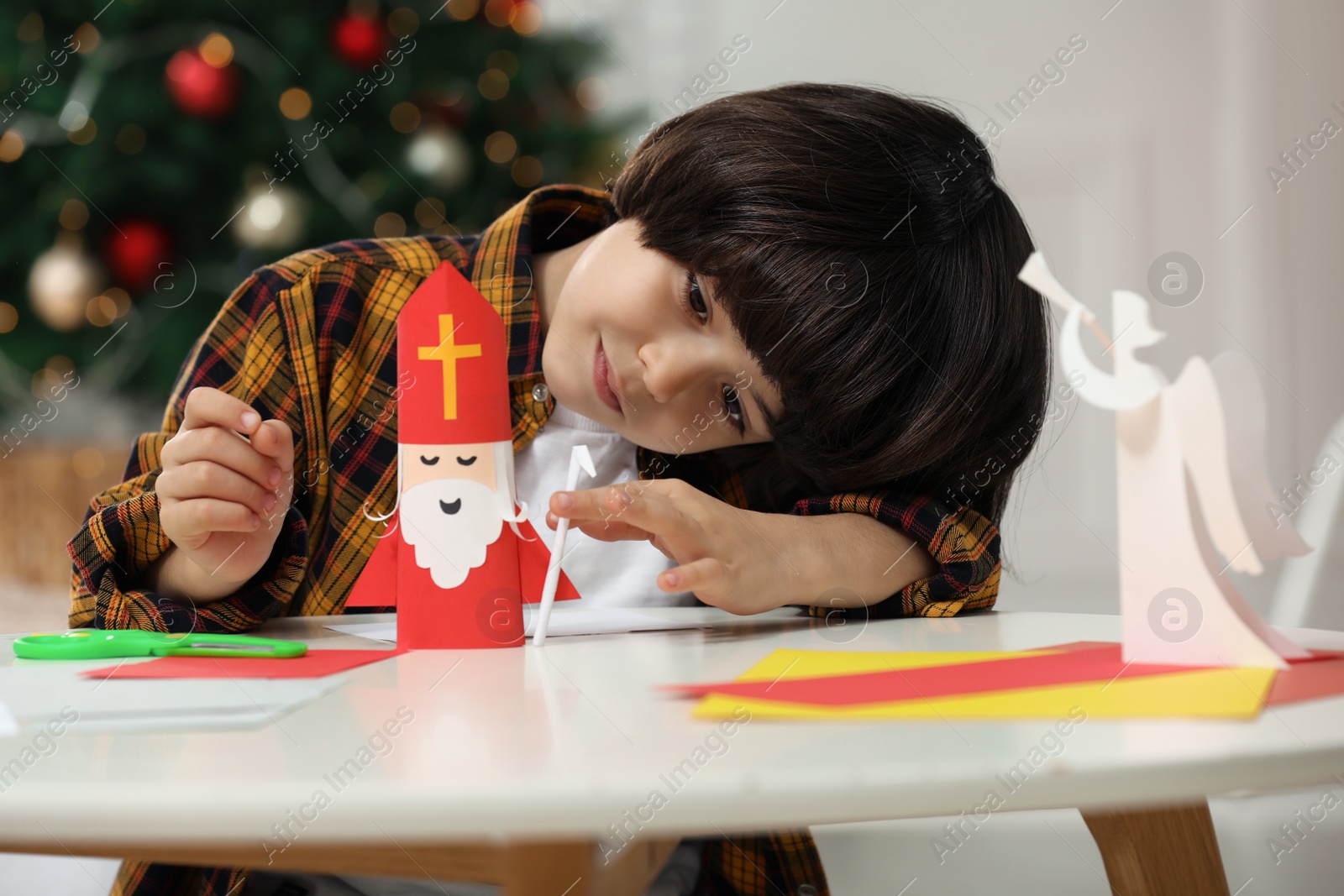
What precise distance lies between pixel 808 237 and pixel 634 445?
36cm

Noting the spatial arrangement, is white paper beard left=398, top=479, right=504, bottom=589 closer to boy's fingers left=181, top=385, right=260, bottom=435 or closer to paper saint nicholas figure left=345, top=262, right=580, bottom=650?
paper saint nicholas figure left=345, top=262, right=580, bottom=650

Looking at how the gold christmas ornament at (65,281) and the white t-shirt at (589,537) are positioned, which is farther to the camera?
the gold christmas ornament at (65,281)

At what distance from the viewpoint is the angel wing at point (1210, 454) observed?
400mm

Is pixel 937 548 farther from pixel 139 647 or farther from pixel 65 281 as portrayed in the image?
pixel 65 281

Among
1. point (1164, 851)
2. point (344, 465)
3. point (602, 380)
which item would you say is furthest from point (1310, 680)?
point (344, 465)

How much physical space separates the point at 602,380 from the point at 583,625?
0.29 m

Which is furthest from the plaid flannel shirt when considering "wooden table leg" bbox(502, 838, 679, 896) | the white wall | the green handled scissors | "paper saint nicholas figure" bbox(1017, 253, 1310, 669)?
the white wall

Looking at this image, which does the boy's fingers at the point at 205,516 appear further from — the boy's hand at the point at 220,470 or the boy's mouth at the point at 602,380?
the boy's mouth at the point at 602,380

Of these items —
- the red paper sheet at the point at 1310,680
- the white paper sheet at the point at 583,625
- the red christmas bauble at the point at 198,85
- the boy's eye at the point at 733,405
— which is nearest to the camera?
the red paper sheet at the point at 1310,680

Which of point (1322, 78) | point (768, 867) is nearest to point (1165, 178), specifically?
point (1322, 78)

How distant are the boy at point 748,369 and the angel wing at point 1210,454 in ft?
0.94

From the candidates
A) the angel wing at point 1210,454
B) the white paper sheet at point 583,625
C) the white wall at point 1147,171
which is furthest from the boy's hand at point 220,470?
the white wall at point 1147,171

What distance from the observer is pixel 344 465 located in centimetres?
89

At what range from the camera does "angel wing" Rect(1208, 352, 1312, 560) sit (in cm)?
41
